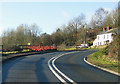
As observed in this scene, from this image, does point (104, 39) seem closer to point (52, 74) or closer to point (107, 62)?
point (107, 62)

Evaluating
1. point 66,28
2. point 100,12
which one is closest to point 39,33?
point 66,28

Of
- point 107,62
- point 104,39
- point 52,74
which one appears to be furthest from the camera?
point 104,39

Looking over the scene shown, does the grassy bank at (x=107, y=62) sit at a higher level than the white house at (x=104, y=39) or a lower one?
lower

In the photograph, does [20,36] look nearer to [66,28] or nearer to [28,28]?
[28,28]

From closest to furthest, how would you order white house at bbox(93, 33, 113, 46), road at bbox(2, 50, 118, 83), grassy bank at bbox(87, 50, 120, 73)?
1. road at bbox(2, 50, 118, 83)
2. grassy bank at bbox(87, 50, 120, 73)
3. white house at bbox(93, 33, 113, 46)

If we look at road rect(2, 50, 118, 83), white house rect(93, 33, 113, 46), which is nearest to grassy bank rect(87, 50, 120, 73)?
road rect(2, 50, 118, 83)

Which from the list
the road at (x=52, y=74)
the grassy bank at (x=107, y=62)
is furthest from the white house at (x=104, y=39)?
the road at (x=52, y=74)

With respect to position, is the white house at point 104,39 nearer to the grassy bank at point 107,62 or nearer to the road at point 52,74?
the grassy bank at point 107,62

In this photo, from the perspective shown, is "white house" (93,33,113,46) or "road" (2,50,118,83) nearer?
"road" (2,50,118,83)

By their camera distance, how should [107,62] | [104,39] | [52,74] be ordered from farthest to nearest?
1. [104,39]
2. [107,62]
3. [52,74]

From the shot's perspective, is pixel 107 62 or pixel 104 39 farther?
pixel 104 39

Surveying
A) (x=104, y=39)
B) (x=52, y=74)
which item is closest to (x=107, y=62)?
(x=52, y=74)

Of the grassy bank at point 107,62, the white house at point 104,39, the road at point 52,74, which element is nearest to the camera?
the road at point 52,74

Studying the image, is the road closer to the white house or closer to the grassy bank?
the grassy bank
